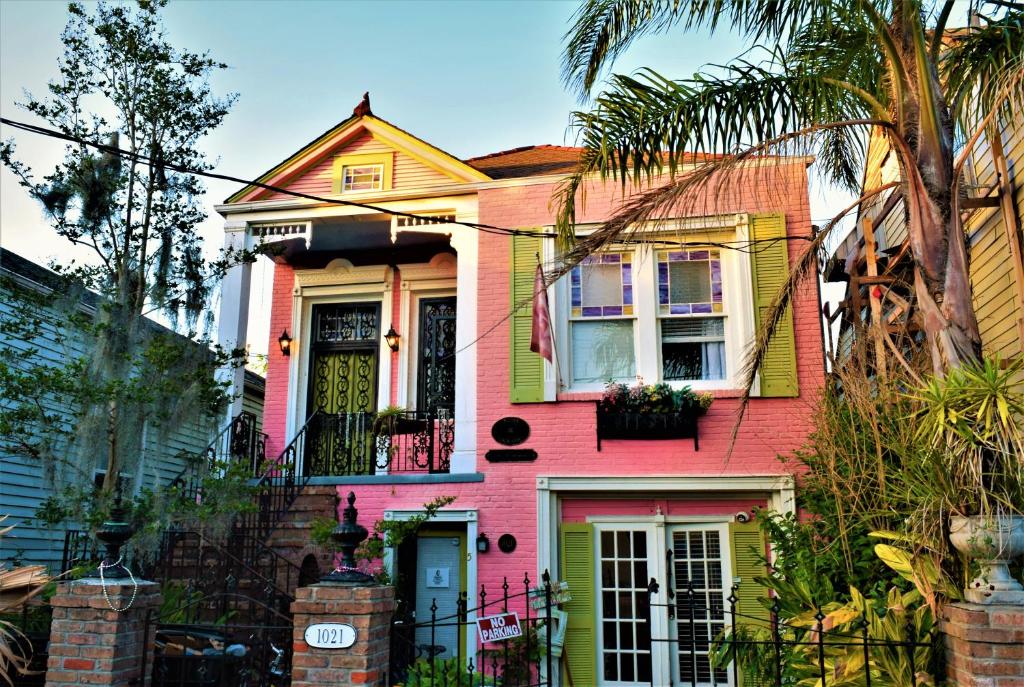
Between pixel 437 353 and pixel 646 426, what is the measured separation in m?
3.49

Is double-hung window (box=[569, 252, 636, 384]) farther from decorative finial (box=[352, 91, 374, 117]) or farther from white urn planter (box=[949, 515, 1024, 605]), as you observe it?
white urn planter (box=[949, 515, 1024, 605])

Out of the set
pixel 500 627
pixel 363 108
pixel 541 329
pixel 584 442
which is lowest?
pixel 500 627

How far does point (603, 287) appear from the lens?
9.33 m

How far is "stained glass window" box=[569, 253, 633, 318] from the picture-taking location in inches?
364

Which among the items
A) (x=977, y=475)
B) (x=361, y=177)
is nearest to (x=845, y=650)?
(x=977, y=475)

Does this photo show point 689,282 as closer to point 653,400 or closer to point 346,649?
point 653,400

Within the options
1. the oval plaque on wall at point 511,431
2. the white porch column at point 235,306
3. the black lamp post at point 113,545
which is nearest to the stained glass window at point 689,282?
the oval plaque on wall at point 511,431

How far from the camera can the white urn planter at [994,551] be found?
4031 mm

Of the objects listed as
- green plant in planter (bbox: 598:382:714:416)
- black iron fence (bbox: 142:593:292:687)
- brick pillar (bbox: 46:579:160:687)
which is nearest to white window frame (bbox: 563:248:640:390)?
green plant in planter (bbox: 598:382:714:416)

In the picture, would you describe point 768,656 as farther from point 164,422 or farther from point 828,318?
point 164,422

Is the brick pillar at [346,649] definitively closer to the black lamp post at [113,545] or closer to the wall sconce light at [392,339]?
the black lamp post at [113,545]

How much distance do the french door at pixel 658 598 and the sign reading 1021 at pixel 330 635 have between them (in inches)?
177

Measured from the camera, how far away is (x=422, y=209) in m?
9.83

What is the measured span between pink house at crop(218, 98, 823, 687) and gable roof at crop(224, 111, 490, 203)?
0.08ft
